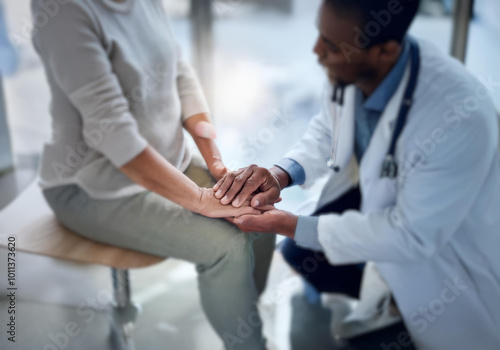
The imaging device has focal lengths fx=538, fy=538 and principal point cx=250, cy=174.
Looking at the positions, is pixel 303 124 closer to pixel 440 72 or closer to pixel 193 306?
pixel 440 72

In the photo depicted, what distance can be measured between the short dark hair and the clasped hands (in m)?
0.32

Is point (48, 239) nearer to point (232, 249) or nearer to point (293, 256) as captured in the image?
point (232, 249)

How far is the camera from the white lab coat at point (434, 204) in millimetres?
1031

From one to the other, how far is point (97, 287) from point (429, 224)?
112cm

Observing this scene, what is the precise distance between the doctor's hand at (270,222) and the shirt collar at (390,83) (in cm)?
43

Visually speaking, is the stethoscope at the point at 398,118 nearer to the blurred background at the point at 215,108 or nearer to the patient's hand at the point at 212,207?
the blurred background at the point at 215,108

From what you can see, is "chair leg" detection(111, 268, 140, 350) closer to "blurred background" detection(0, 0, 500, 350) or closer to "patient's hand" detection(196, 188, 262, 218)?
"blurred background" detection(0, 0, 500, 350)

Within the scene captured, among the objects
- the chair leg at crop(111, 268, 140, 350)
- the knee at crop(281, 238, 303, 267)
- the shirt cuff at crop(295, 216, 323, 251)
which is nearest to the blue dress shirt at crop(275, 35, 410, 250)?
the shirt cuff at crop(295, 216, 323, 251)

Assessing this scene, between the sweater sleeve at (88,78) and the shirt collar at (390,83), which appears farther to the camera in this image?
the shirt collar at (390,83)

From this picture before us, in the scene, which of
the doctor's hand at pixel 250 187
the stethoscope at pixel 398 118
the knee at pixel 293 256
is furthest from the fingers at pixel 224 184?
the knee at pixel 293 256

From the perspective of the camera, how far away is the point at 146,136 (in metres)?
0.83

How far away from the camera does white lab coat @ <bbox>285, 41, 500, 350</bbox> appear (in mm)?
1031

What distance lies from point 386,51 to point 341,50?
0.43 ft

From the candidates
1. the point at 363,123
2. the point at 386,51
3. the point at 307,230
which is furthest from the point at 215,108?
the point at 307,230
